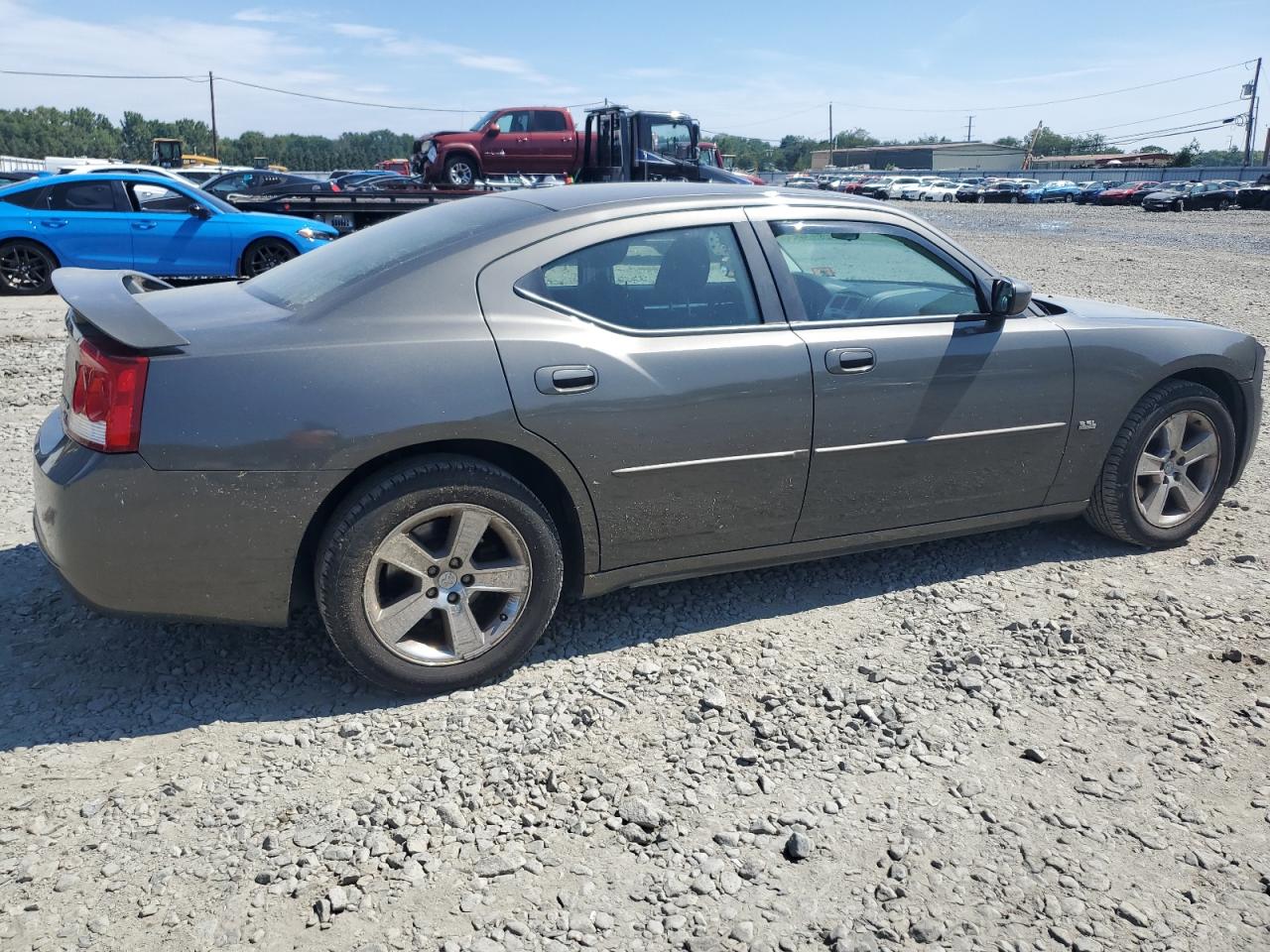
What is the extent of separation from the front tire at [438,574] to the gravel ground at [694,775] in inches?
6.5

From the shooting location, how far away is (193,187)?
12.6 meters

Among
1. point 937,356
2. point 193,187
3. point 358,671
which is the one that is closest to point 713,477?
point 937,356

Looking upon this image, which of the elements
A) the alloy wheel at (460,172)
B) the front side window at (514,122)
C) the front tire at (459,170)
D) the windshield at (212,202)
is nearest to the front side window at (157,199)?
the windshield at (212,202)

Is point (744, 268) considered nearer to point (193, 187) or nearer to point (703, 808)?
point (703, 808)

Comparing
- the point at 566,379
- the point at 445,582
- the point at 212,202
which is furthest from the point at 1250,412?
the point at 212,202

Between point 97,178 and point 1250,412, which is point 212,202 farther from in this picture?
point 1250,412

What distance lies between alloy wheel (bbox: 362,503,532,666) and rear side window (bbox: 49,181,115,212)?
35.6ft

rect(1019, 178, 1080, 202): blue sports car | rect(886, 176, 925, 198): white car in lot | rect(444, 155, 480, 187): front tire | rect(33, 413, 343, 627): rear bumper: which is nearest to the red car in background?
rect(1019, 178, 1080, 202): blue sports car

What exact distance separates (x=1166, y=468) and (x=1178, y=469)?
8 centimetres

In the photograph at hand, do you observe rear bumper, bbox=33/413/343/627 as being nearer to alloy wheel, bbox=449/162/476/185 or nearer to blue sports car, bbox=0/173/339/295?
blue sports car, bbox=0/173/339/295

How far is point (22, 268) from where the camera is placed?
12.1 m

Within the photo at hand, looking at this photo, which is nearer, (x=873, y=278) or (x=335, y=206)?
(x=873, y=278)

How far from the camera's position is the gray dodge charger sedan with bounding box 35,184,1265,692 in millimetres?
3119

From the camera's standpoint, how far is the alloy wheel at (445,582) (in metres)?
3.31
